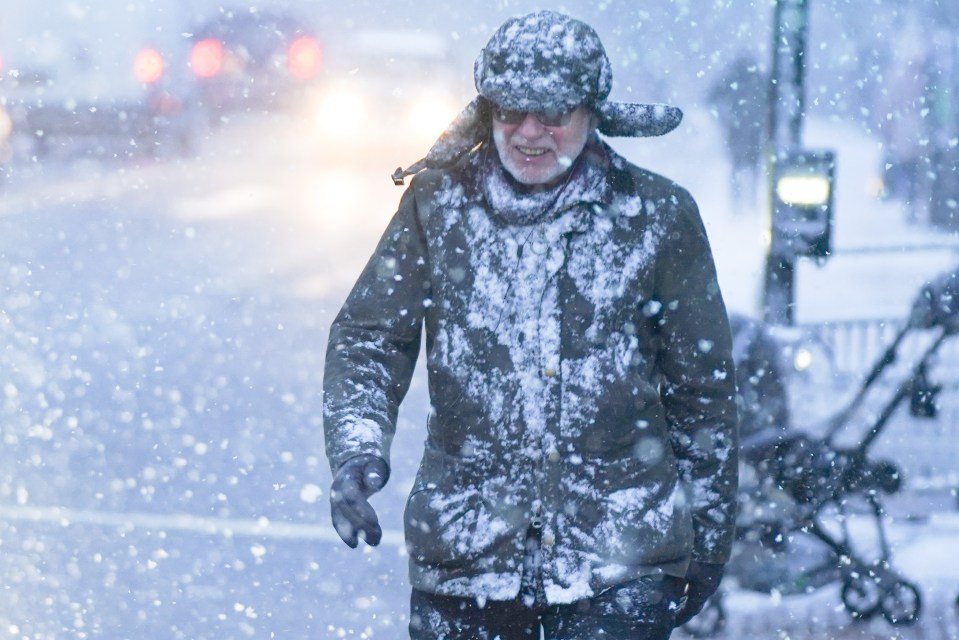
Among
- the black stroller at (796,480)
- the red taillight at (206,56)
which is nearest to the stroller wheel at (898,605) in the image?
the black stroller at (796,480)

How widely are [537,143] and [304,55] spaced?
2422cm

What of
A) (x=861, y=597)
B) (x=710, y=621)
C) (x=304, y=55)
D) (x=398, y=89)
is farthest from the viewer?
(x=304, y=55)

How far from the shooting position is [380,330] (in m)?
2.89

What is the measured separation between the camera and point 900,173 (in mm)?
21359

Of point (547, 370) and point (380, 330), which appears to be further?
point (380, 330)

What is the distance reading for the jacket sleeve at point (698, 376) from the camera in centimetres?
283

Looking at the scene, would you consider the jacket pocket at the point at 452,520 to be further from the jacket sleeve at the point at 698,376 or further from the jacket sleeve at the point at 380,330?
the jacket sleeve at the point at 698,376

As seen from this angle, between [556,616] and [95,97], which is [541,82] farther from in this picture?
[95,97]

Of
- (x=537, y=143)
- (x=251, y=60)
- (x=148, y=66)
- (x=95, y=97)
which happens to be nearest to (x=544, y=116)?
(x=537, y=143)

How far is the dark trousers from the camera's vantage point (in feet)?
9.03

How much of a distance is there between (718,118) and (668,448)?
19.6m

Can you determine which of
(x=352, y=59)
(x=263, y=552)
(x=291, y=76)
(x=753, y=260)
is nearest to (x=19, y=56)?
(x=291, y=76)

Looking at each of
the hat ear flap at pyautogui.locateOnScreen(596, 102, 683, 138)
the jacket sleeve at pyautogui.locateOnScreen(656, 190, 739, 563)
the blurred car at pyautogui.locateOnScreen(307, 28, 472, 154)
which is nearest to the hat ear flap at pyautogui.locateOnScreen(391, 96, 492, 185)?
the hat ear flap at pyautogui.locateOnScreen(596, 102, 683, 138)

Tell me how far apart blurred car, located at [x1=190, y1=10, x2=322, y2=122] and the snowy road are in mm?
6280
